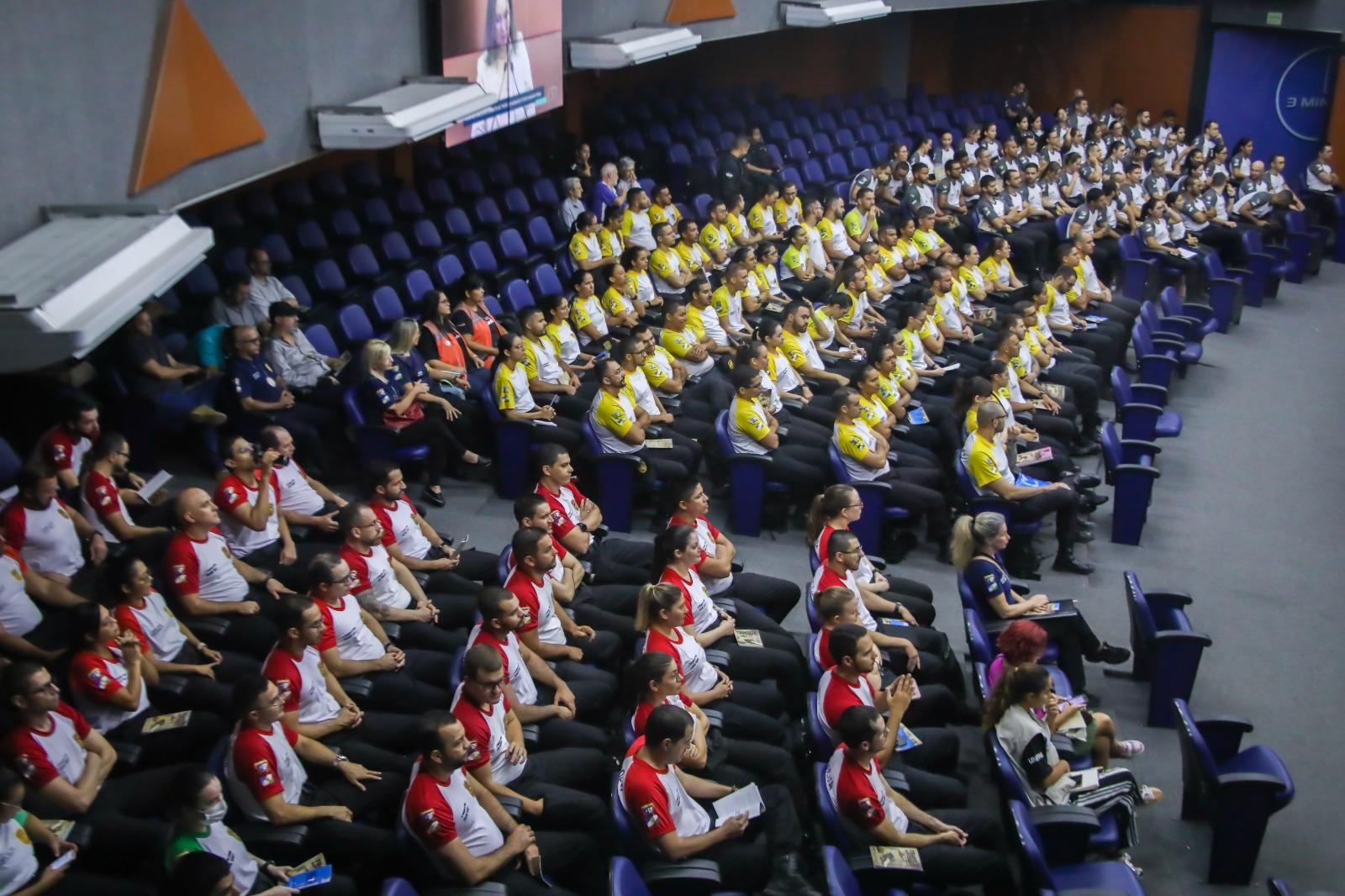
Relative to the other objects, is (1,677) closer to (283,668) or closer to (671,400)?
(283,668)

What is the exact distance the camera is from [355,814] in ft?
13.7

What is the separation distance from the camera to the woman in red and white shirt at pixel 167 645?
457cm

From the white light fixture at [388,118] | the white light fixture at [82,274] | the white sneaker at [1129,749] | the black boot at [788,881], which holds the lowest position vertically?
the black boot at [788,881]

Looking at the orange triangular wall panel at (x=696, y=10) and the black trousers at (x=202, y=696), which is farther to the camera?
the orange triangular wall panel at (x=696, y=10)

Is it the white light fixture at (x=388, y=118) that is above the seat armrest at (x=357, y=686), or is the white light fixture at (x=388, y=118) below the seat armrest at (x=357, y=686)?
above

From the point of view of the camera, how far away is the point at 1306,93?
16.2 metres

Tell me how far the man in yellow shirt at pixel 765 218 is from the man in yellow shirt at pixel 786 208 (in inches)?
3.4

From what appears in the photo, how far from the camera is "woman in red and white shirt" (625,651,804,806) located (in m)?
4.33

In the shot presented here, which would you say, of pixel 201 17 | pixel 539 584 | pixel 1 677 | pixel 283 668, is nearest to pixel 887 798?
pixel 539 584

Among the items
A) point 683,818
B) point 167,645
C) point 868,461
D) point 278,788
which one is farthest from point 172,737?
point 868,461

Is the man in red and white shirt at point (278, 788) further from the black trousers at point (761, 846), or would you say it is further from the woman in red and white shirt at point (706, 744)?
the black trousers at point (761, 846)

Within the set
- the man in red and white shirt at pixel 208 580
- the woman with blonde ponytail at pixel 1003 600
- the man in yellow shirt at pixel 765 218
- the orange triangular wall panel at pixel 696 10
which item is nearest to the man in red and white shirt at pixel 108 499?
the man in red and white shirt at pixel 208 580

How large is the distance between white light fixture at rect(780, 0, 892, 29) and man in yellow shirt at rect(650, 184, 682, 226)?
3.02 metres

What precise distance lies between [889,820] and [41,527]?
3.45 m
